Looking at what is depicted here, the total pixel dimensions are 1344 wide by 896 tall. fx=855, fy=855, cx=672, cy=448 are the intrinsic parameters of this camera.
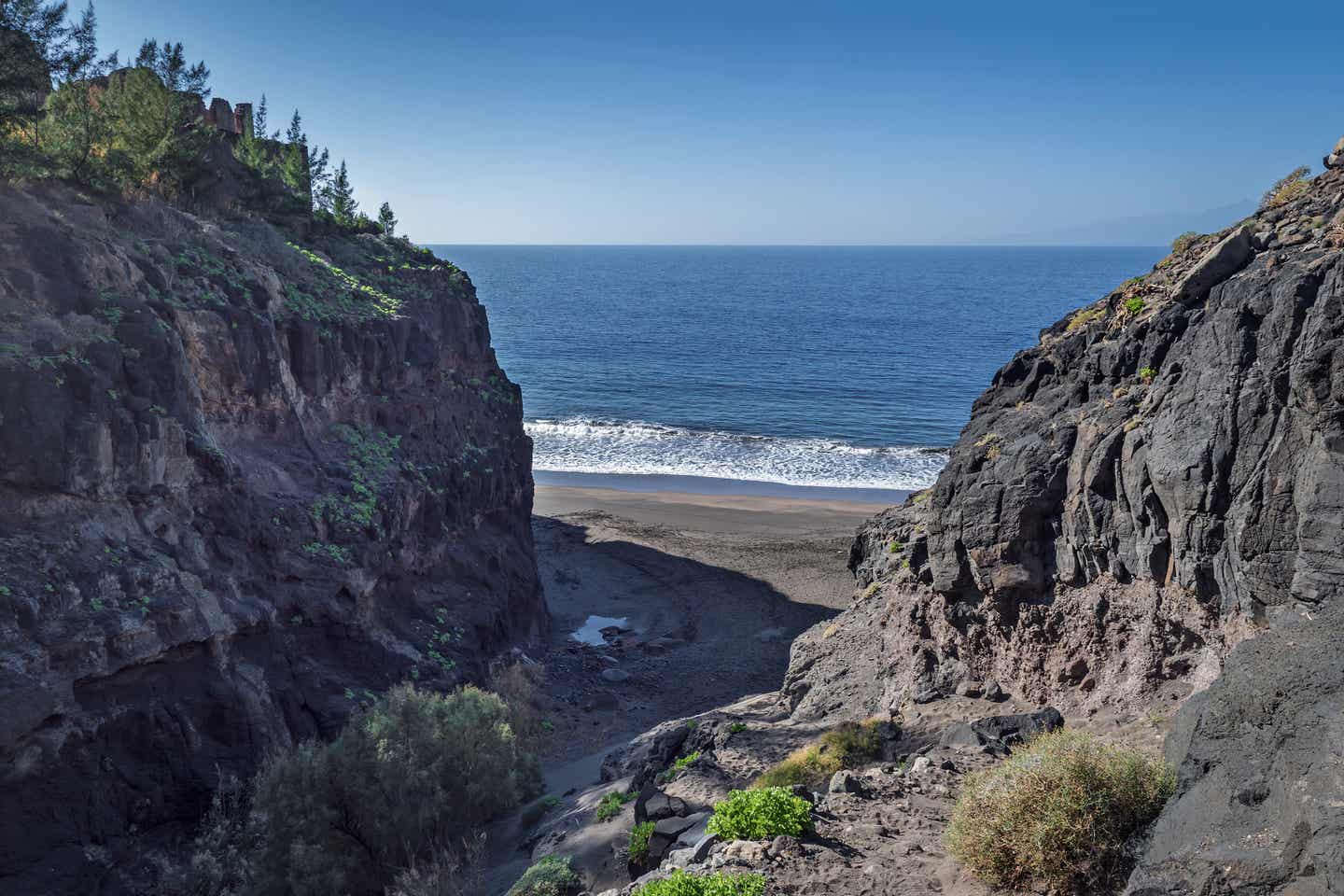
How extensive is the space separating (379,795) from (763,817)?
987cm

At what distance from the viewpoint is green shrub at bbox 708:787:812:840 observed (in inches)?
463

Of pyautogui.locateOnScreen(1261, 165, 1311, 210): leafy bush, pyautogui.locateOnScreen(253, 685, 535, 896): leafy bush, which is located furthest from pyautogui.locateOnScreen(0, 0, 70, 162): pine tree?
pyautogui.locateOnScreen(1261, 165, 1311, 210): leafy bush

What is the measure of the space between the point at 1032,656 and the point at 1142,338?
21.8ft

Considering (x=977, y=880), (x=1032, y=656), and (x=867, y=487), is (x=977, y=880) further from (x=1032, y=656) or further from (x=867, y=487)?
(x=867, y=487)

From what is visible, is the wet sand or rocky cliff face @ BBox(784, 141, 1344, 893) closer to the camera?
rocky cliff face @ BBox(784, 141, 1344, 893)

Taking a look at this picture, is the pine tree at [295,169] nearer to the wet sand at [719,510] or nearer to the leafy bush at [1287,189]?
the wet sand at [719,510]

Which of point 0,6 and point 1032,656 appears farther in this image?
point 0,6

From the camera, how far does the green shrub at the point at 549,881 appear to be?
14.6 meters

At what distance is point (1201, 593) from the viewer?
1354 cm

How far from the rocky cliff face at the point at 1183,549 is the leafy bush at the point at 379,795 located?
7.84m

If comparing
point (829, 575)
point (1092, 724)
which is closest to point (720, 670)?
point (829, 575)

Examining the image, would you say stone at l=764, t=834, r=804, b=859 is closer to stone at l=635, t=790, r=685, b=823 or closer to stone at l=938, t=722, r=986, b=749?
stone at l=635, t=790, r=685, b=823

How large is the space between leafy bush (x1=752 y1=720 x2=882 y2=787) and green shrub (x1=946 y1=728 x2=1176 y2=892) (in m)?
5.71

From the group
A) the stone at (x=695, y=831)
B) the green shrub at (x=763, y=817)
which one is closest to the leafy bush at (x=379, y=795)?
the stone at (x=695, y=831)
